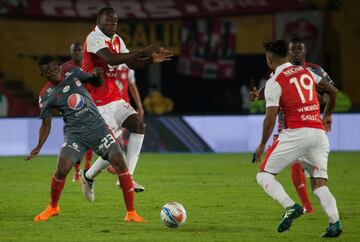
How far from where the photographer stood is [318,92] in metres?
11.1

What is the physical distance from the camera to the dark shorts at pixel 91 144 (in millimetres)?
10945

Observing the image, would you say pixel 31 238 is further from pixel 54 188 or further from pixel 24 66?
pixel 24 66

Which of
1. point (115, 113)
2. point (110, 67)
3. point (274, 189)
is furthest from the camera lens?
point (115, 113)

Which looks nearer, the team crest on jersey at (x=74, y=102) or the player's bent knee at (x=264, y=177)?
the player's bent knee at (x=264, y=177)

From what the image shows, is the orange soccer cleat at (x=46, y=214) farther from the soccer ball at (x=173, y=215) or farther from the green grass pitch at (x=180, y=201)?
the soccer ball at (x=173, y=215)

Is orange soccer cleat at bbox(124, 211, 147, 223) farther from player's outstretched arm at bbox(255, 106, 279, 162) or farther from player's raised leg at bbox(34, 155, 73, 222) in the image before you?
player's outstretched arm at bbox(255, 106, 279, 162)

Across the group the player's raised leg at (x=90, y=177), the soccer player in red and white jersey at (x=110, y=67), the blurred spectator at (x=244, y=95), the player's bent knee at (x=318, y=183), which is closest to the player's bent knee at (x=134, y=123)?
the soccer player in red and white jersey at (x=110, y=67)

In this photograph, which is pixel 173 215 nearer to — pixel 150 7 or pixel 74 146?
pixel 74 146

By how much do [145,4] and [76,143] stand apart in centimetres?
1969

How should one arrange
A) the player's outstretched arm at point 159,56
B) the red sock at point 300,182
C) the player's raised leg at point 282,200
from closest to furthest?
the player's raised leg at point 282,200 < the player's outstretched arm at point 159,56 < the red sock at point 300,182

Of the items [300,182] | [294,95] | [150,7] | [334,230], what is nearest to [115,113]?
[300,182]

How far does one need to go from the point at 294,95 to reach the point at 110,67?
128 inches

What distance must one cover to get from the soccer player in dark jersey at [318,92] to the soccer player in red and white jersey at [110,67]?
4.87ft

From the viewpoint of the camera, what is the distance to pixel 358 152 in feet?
73.3
